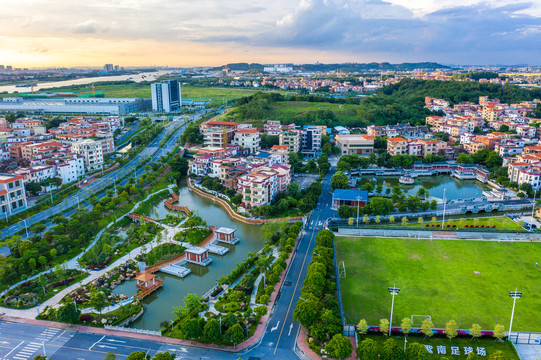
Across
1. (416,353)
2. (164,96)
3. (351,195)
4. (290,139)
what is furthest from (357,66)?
(416,353)

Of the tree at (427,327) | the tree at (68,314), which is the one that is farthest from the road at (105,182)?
the tree at (427,327)

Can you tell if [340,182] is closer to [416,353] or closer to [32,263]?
[416,353]

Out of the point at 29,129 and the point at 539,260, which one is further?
the point at 29,129

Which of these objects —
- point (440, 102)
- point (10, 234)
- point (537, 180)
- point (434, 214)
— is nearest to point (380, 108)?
point (440, 102)

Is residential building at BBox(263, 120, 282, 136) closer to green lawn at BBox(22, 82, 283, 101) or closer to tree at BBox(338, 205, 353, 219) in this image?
tree at BBox(338, 205, 353, 219)

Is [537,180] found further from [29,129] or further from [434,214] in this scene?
[29,129]

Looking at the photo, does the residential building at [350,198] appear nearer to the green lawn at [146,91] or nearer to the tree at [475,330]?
the tree at [475,330]

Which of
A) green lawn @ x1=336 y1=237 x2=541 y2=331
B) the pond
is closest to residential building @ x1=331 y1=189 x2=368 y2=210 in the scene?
the pond
